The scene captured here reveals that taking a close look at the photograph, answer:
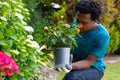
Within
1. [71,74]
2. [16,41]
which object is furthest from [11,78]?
[71,74]

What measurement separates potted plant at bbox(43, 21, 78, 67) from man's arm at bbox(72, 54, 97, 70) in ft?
0.70

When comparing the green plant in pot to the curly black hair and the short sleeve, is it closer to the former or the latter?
the curly black hair

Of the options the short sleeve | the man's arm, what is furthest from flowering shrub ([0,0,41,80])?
the short sleeve

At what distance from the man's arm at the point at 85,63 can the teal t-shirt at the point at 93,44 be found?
0.14ft

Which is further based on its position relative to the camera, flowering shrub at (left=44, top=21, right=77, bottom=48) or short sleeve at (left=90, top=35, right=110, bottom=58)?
short sleeve at (left=90, top=35, right=110, bottom=58)

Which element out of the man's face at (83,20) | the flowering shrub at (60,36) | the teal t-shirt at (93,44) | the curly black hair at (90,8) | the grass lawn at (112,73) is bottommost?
the grass lawn at (112,73)

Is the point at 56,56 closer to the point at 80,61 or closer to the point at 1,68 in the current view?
the point at 80,61

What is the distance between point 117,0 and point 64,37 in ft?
19.9

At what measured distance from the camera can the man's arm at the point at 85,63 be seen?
3920 millimetres

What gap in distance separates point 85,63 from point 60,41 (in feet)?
1.54

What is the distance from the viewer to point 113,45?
948 cm

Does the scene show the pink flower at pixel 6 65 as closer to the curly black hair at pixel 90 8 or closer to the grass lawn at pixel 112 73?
Result: the curly black hair at pixel 90 8

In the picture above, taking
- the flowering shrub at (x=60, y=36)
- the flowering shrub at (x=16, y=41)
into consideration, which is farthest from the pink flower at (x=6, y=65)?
the flowering shrub at (x=60, y=36)

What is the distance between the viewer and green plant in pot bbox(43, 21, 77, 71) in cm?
363
